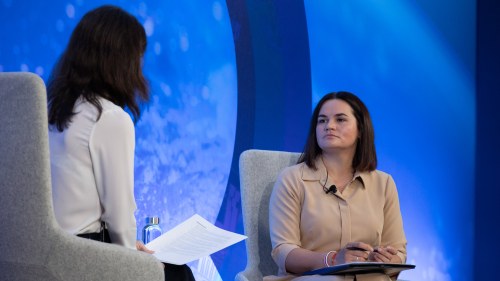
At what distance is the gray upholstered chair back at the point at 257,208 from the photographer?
2.74 meters

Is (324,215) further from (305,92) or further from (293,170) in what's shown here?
(305,92)

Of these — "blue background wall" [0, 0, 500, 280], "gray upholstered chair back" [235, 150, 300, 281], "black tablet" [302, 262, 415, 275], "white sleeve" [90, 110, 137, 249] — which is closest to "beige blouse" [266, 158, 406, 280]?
"gray upholstered chair back" [235, 150, 300, 281]

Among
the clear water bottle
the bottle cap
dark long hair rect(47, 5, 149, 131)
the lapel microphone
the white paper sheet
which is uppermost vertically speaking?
dark long hair rect(47, 5, 149, 131)

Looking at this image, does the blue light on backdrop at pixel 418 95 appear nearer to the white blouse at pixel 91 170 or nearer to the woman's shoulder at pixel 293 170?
the woman's shoulder at pixel 293 170

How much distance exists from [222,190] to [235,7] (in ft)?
3.01

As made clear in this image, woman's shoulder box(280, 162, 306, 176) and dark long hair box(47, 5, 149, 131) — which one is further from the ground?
dark long hair box(47, 5, 149, 131)

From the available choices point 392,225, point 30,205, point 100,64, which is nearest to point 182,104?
point 392,225

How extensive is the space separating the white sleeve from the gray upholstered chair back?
1042 mm

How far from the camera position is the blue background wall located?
3.20m

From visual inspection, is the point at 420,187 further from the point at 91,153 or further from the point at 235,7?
the point at 91,153

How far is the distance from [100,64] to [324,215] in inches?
45.6

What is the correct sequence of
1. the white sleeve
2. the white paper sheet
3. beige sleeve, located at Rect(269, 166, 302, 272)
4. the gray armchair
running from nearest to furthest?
the gray armchair < the white sleeve < the white paper sheet < beige sleeve, located at Rect(269, 166, 302, 272)

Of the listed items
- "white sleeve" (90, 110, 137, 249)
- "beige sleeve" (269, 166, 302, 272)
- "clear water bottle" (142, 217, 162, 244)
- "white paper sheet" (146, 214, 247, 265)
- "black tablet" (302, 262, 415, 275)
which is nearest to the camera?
"white sleeve" (90, 110, 137, 249)

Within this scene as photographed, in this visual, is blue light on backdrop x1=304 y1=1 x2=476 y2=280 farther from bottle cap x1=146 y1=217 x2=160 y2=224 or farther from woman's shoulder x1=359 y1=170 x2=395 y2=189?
bottle cap x1=146 y1=217 x2=160 y2=224
